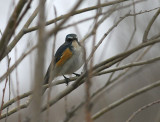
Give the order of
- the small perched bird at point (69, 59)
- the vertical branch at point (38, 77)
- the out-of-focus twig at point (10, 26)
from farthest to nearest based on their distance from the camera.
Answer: the small perched bird at point (69, 59), the out-of-focus twig at point (10, 26), the vertical branch at point (38, 77)

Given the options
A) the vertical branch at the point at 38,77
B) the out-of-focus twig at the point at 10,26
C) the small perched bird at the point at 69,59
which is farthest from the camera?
the small perched bird at the point at 69,59

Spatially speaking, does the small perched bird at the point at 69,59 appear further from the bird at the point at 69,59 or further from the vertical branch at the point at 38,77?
the vertical branch at the point at 38,77

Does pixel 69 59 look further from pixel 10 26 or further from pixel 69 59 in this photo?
pixel 10 26

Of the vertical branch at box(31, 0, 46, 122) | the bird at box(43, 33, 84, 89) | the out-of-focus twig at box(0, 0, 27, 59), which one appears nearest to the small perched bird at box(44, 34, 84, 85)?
the bird at box(43, 33, 84, 89)

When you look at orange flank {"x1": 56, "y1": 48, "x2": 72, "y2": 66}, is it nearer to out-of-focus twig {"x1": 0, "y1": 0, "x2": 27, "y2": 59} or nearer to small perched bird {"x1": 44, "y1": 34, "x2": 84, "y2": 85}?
small perched bird {"x1": 44, "y1": 34, "x2": 84, "y2": 85}

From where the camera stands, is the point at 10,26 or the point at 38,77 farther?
the point at 10,26

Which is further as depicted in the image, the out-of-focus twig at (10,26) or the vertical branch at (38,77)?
the out-of-focus twig at (10,26)

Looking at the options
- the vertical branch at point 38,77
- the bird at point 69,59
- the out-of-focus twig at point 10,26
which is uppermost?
the bird at point 69,59

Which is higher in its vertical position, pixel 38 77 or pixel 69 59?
pixel 69 59

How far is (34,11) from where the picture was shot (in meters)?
2.36

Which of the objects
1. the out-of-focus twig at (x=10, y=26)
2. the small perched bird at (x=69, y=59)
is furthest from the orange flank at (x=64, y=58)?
the out-of-focus twig at (x=10, y=26)

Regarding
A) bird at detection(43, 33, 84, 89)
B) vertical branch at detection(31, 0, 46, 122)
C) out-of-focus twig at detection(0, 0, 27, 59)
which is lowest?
vertical branch at detection(31, 0, 46, 122)

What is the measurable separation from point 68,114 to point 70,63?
2923mm

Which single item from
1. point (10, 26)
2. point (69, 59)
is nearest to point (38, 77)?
point (10, 26)
